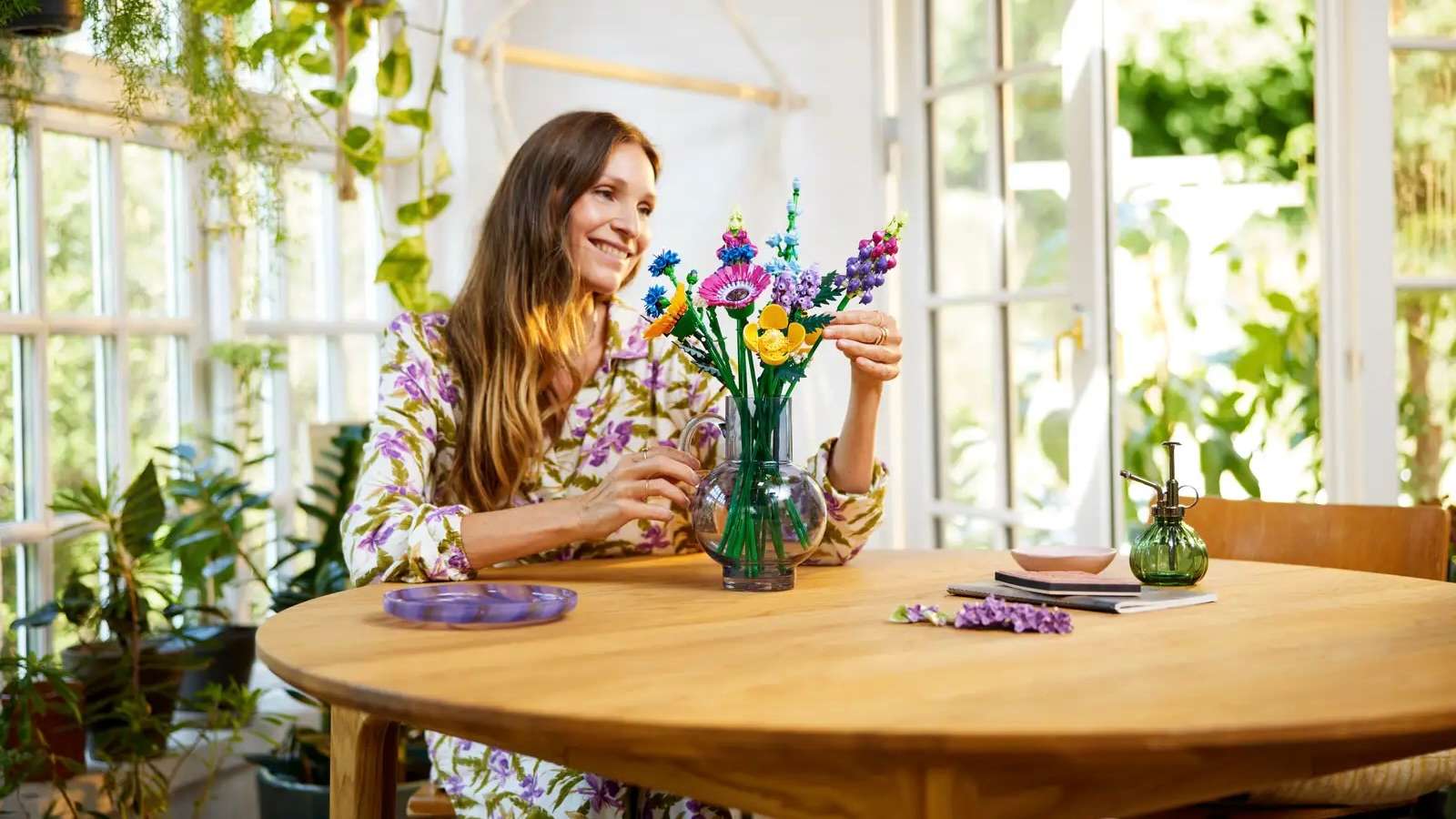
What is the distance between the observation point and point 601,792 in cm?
163

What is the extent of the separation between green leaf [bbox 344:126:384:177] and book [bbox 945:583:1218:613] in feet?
5.69

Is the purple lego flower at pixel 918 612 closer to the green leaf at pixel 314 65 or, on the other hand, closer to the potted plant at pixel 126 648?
the potted plant at pixel 126 648

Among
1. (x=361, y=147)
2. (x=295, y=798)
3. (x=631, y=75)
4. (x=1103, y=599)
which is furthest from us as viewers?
(x=631, y=75)

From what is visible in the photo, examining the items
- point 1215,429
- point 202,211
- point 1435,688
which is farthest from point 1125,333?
point 1435,688

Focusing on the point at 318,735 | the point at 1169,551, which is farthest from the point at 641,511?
the point at 318,735

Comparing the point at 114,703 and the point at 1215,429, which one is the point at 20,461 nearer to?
the point at 114,703

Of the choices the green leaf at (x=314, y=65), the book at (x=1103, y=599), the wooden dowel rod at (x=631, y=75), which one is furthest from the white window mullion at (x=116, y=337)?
the book at (x=1103, y=599)

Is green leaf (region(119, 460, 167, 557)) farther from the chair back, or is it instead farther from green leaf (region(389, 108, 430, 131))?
the chair back

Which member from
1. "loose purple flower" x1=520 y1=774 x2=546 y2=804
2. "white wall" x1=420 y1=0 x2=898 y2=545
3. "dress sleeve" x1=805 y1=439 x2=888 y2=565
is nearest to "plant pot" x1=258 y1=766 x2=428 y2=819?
"loose purple flower" x1=520 y1=774 x2=546 y2=804

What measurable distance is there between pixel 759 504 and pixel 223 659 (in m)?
1.55

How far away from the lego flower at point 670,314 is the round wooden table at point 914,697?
0.30 m

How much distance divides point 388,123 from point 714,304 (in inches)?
82.6

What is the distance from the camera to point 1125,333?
652 centimetres

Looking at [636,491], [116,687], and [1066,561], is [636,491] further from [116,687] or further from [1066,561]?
[116,687]
